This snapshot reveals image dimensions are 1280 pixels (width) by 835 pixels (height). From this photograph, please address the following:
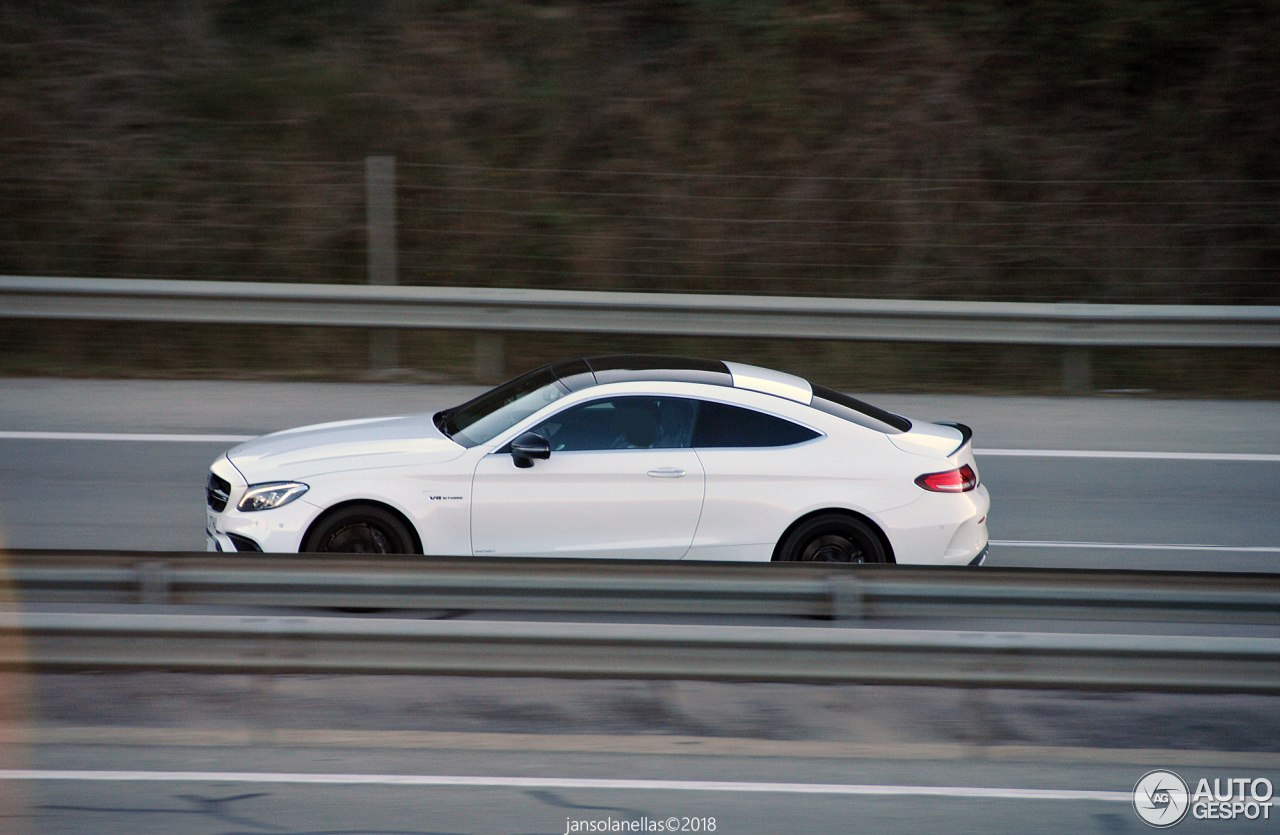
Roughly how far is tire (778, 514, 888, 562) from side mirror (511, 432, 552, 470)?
1.46 m

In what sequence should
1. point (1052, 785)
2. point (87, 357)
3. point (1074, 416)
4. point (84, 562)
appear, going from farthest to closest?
point (87, 357), point (1074, 416), point (84, 562), point (1052, 785)

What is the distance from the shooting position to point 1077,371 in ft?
37.1

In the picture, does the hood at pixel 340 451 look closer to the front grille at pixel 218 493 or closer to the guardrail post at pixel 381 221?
the front grille at pixel 218 493

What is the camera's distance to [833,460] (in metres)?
6.57

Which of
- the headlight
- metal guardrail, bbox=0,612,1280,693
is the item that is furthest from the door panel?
metal guardrail, bbox=0,612,1280,693

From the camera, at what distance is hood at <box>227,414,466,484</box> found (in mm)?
6516

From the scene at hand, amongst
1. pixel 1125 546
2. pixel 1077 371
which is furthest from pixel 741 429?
pixel 1077 371

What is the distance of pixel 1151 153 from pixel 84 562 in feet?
42.3

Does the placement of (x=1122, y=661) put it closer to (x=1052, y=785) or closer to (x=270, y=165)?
(x=1052, y=785)

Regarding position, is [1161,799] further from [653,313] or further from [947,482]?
[653,313]

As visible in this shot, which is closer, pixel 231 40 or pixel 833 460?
pixel 833 460

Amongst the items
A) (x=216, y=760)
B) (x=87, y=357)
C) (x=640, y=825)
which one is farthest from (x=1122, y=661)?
Answer: (x=87, y=357)

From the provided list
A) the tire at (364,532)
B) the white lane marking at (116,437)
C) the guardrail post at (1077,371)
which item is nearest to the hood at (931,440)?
the tire at (364,532)

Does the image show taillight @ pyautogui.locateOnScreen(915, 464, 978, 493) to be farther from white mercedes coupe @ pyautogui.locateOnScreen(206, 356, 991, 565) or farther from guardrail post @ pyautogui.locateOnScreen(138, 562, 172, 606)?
guardrail post @ pyautogui.locateOnScreen(138, 562, 172, 606)
